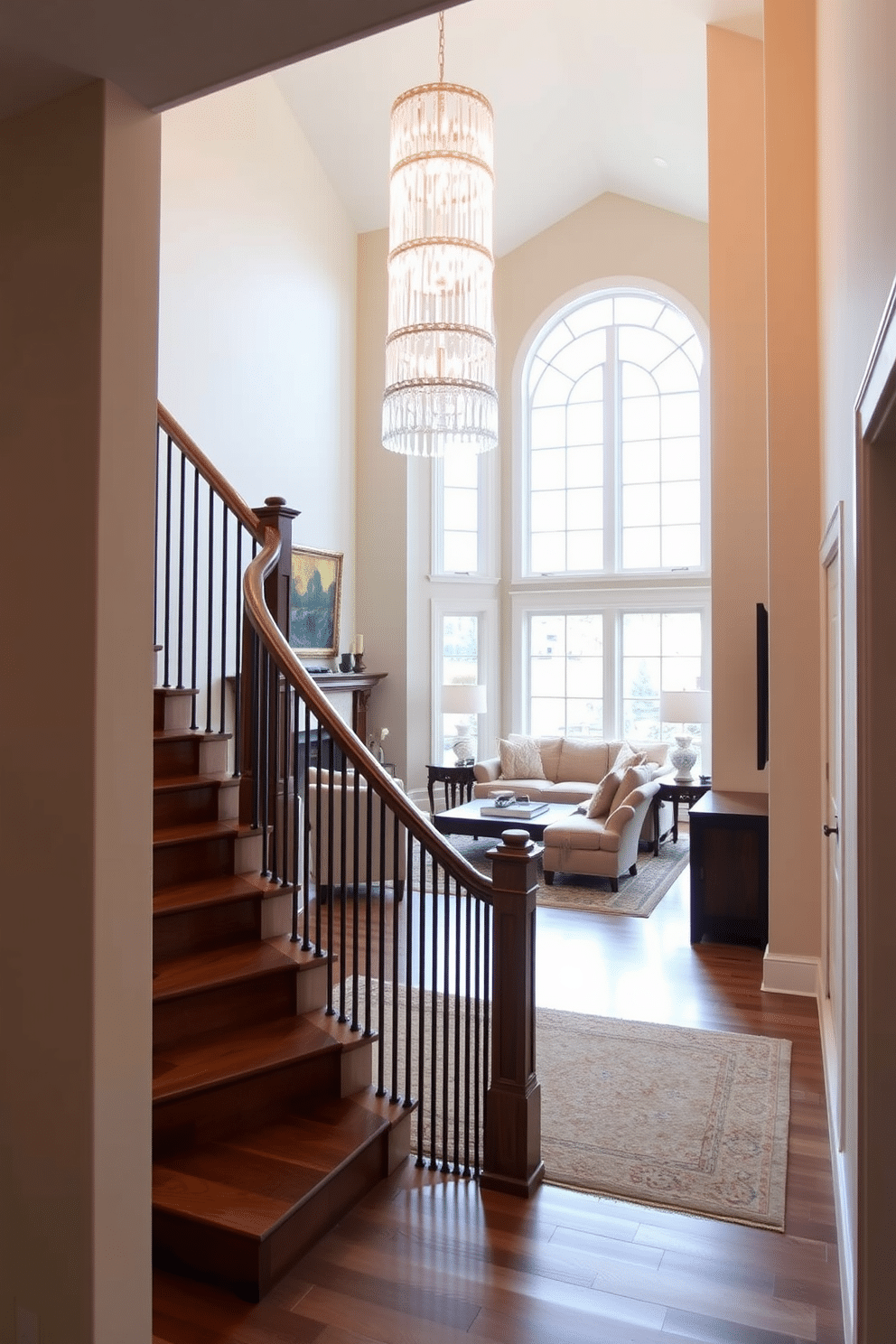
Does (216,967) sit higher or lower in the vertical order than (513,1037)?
higher

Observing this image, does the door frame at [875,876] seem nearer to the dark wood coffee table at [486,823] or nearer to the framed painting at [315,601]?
the dark wood coffee table at [486,823]

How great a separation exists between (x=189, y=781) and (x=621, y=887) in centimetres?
432

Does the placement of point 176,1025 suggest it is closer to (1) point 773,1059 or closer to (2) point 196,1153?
(2) point 196,1153

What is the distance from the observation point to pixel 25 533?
179cm

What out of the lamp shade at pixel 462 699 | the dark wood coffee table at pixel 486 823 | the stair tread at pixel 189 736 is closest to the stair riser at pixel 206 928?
the stair tread at pixel 189 736

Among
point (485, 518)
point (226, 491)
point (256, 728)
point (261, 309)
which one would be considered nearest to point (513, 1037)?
point (256, 728)

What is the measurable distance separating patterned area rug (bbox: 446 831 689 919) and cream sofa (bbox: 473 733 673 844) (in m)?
0.67

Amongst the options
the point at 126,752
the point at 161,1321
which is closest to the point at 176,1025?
the point at 161,1321

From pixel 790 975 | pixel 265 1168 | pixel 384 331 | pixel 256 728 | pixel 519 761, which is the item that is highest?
pixel 384 331

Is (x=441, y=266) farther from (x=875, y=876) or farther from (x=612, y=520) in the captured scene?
(x=612, y=520)

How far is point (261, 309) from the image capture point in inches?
336

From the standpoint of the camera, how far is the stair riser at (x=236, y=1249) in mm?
2490

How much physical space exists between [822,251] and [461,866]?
3.20 m

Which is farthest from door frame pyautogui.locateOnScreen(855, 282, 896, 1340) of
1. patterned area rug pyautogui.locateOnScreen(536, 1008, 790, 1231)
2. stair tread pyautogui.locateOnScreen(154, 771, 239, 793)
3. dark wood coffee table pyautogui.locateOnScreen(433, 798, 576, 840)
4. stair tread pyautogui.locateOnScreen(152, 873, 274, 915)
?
dark wood coffee table pyautogui.locateOnScreen(433, 798, 576, 840)
